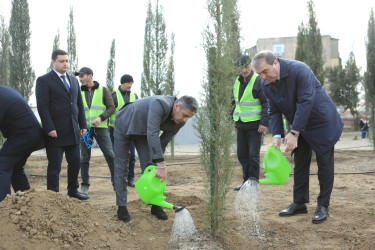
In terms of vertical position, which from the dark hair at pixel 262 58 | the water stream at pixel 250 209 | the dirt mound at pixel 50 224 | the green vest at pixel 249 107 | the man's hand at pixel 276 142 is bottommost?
the water stream at pixel 250 209

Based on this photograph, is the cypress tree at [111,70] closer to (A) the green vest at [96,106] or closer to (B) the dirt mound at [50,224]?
(A) the green vest at [96,106]

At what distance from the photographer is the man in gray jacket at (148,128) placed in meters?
3.63

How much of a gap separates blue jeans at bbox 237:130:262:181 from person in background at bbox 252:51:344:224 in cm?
132

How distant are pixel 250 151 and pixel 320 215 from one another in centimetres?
179

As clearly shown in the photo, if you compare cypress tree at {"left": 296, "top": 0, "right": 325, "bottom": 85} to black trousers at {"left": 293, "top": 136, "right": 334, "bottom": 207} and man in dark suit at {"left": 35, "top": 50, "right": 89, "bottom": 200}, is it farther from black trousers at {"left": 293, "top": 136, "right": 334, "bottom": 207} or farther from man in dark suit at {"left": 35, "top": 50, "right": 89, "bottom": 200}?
man in dark suit at {"left": 35, "top": 50, "right": 89, "bottom": 200}

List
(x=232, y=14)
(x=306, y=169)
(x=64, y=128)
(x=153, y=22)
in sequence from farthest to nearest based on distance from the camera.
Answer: (x=153, y=22)
(x=64, y=128)
(x=306, y=169)
(x=232, y=14)

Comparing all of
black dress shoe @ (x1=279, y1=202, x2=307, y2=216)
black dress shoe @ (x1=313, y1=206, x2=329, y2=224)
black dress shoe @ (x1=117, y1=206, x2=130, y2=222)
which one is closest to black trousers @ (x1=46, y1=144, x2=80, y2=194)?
black dress shoe @ (x1=117, y1=206, x2=130, y2=222)

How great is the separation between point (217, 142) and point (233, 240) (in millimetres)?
1074

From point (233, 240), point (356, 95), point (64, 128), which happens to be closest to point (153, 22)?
point (64, 128)

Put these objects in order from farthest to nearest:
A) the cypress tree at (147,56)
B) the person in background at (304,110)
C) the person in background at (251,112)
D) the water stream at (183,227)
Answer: the cypress tree at (147,56), the person in background at (251,112), the person in background at (304,110), the water stream at (183,227)

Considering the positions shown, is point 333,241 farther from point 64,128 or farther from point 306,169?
point 64,128

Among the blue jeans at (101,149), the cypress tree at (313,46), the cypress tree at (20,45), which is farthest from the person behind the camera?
the cypress tree at (313,46)

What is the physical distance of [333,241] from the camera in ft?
11.3

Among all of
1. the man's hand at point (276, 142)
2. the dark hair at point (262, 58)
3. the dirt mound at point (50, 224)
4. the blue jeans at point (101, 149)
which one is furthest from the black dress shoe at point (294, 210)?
the blue jeans at point (101, 149)
